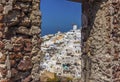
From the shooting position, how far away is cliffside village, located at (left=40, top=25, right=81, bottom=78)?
547 inches

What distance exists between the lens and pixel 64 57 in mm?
15469

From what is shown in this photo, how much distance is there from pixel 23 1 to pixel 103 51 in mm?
2008

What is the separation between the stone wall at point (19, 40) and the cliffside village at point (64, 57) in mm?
8089

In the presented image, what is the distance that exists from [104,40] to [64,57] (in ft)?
32.0

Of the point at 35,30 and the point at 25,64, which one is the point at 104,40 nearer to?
the point at 35,30

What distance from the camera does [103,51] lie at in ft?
18.9

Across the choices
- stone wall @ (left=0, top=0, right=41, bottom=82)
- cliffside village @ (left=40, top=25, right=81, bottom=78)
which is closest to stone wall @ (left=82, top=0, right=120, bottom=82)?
stone wall @ (left=0, top=0, right=41, bottom=82)

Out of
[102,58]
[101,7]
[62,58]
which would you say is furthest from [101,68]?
[62,58]

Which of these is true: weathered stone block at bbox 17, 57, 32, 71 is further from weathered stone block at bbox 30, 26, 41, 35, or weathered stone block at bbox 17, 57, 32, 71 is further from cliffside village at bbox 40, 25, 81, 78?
cliffside village at bbox 40, 25, 81, 78

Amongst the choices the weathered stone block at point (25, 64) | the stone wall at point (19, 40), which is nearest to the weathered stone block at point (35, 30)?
the stone wall at point (19, 40)

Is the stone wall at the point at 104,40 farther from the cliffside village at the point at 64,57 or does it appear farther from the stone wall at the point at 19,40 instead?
the cliffside village at the point at 64,57

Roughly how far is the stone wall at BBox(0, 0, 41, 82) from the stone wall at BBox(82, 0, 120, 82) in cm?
164

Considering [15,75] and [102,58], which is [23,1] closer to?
[15,75]

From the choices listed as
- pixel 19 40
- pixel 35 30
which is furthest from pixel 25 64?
pixel 35 30
